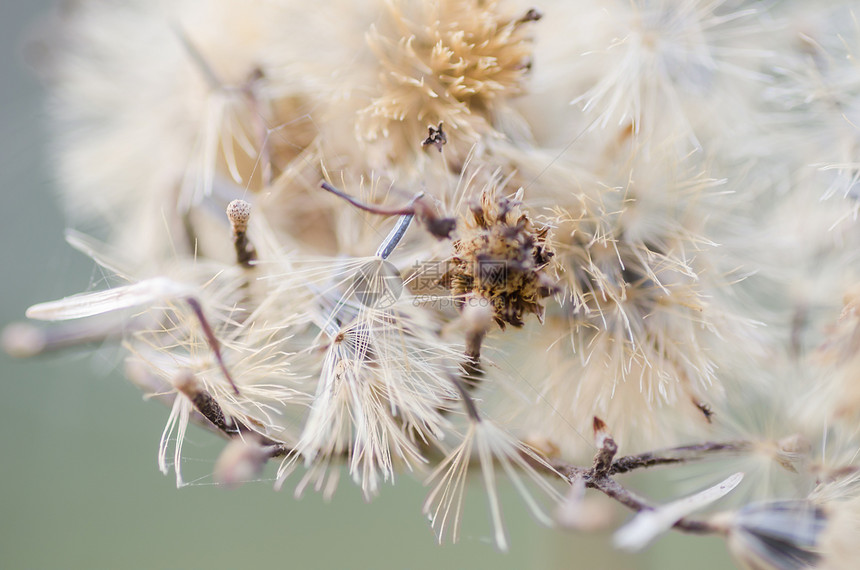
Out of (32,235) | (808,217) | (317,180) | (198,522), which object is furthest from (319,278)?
(198,522)

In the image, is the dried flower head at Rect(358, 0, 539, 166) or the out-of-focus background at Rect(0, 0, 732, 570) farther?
the out-of-focus background at Rect(0, 0, 732, 570)

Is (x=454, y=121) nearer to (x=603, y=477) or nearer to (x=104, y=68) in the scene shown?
(x=603, y=477)

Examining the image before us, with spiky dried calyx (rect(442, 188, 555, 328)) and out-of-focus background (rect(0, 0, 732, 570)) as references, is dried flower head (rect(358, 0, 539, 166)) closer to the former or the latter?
spiky dried calyx (rect(442, 188, 555, 328))

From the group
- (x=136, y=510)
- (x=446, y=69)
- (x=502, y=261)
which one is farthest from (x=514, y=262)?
(x=136, y=510)

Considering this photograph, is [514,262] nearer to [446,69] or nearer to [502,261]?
[502,261]

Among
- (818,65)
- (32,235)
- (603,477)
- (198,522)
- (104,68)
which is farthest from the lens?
(198,522)

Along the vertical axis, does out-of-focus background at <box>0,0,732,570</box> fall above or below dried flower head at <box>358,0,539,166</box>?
below

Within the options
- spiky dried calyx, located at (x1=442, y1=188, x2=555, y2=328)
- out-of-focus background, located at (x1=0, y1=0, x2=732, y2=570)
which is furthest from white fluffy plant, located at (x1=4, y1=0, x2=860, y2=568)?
out-of-focus background, located at (x1=0, y1=0, x2=732, y2=570)

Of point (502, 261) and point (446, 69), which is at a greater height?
point (446, 69)
